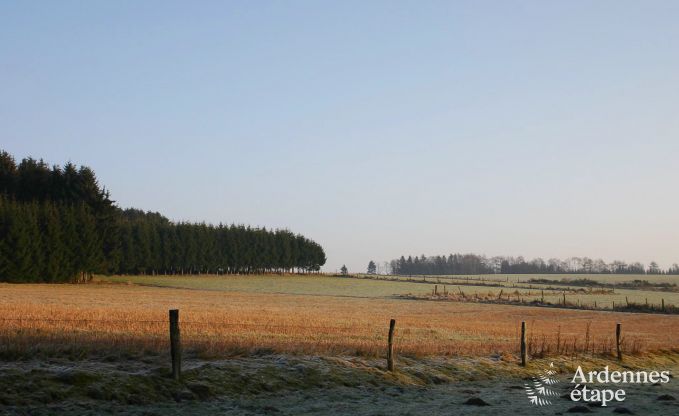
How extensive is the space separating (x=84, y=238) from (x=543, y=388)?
94.4 metres

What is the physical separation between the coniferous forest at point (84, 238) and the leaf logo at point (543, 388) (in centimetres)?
8218

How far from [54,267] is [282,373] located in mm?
87608

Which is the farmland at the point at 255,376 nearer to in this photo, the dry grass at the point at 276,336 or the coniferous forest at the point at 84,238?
the dry grass at the point at 276,336

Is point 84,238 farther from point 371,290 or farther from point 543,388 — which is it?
point 543,388

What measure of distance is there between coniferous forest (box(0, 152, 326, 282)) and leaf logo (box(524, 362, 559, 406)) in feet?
270

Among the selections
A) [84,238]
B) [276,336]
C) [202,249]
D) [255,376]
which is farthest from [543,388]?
[202,249]

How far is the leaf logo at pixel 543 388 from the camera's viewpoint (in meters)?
17.6

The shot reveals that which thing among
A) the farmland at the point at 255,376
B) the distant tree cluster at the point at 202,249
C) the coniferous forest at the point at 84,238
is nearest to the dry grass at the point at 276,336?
the farmland at the point at 255,376

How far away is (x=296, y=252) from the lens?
195875 mm

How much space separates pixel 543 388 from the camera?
1980 centimetres

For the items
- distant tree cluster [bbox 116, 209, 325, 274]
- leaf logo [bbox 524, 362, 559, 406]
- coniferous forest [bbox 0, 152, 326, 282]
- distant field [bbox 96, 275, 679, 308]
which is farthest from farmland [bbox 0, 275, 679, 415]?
distant tree cluster [bbox 116, 209, 325, 274]

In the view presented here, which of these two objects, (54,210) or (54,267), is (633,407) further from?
(54,210)

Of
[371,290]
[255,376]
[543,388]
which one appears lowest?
[371,290]

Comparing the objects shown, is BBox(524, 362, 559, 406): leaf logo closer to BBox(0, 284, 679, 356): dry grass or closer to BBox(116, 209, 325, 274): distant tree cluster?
BBox(0, 284, 679, 356): dry grass
